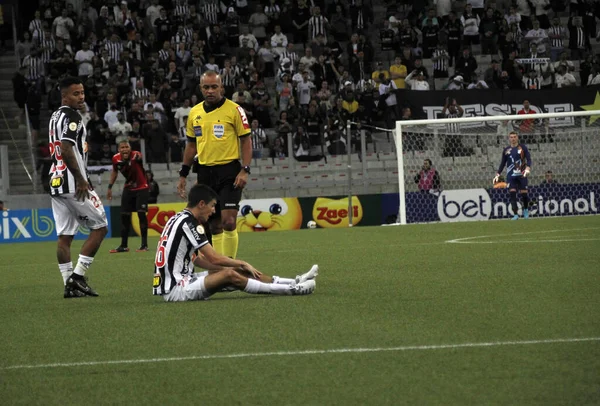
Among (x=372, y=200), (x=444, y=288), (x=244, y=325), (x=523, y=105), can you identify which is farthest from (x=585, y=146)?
(x=244, y=325)

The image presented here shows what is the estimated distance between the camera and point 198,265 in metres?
8.87

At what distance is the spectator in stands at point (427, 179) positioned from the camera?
24.7 meters

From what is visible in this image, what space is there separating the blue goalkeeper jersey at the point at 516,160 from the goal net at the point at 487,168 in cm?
146

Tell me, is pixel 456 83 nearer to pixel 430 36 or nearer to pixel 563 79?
pixel 430 36

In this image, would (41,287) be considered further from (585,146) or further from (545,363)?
(585,146)

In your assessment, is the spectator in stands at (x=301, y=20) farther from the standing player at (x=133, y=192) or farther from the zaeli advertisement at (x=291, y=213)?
the standing player at (x=133, y=192)

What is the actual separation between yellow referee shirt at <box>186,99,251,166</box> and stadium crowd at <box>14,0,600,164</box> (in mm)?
14629

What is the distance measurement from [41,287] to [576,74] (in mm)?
22456

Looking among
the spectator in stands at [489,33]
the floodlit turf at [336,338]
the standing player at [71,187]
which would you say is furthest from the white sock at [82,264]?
the spectator in stands at [489,33]

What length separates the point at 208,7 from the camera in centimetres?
3128

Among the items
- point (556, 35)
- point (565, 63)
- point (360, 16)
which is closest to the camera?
point (565, 63)

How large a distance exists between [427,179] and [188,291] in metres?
16.4

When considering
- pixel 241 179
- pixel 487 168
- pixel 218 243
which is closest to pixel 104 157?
pixel 487 168

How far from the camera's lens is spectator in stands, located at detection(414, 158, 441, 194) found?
24.7 m
